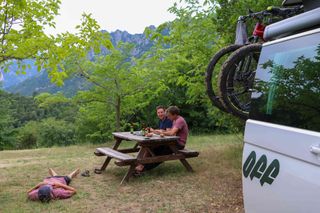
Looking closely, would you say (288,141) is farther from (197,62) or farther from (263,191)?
(197,62)

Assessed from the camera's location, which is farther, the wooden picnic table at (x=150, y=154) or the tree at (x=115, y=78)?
the tree at (x=115, y=78)

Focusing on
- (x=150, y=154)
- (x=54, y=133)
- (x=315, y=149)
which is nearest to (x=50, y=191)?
(x=150, y=154)

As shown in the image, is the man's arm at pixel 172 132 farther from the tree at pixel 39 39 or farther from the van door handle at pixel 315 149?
the van door handle at pixel 315 149

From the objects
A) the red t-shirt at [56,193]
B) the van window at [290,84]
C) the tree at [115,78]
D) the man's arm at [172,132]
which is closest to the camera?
the van window at [290,84]

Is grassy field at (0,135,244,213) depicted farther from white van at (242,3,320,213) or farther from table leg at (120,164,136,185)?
white van at (242,3,320,213)

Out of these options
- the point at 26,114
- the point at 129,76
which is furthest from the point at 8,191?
the point at 26,114

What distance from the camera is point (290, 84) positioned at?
2.44 m

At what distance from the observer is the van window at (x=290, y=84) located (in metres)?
2.20

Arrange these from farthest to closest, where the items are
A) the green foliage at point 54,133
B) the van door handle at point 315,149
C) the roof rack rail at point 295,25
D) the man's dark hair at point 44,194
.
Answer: the green foliage at point 54,133, the man's dark hair at point 44,194, the roof rack rail at point 295,25, the van door handle at point 315,149

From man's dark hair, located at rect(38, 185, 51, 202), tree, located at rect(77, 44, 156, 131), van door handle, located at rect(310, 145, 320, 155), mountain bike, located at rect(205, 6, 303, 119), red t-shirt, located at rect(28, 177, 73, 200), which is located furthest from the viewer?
tree, located at rect(77, 44, 156, 131)

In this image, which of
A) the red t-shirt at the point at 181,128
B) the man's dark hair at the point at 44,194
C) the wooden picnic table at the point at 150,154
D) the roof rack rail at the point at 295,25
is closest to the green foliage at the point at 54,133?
the red t-shirt at the point at 181,128

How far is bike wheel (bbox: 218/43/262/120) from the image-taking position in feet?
13.8

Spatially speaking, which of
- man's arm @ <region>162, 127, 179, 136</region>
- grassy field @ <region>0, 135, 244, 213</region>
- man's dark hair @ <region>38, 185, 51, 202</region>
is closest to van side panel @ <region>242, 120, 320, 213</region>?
grassy field @ <region>0, 135, 244, 213</region>

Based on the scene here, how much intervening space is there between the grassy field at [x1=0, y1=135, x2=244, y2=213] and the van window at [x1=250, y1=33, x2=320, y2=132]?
8.96ft
